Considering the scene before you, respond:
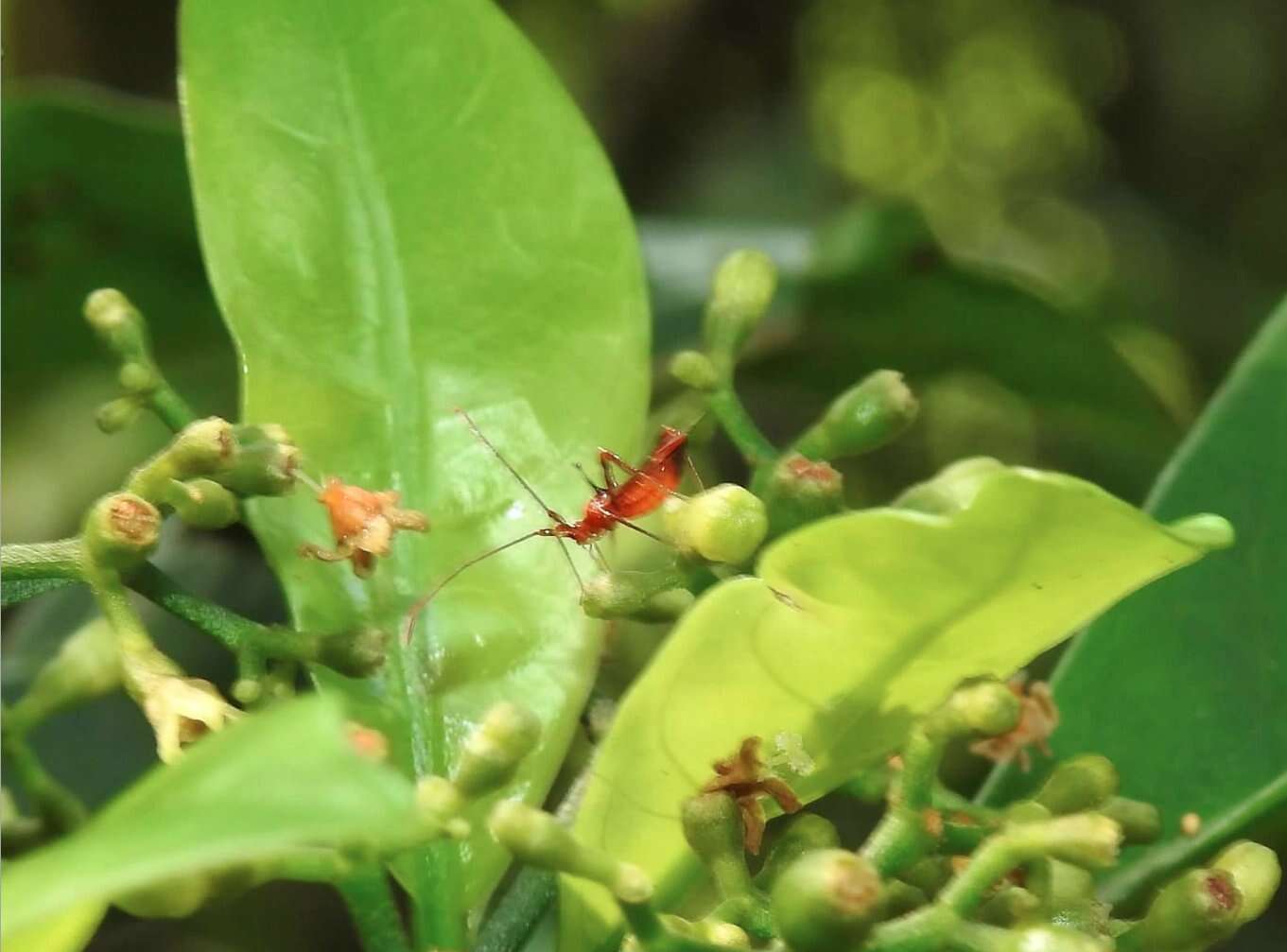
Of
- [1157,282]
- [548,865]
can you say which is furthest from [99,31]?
[1157,282]

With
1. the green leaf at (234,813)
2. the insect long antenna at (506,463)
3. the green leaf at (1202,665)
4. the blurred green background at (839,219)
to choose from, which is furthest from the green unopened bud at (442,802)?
the blurred green background at (839,219)

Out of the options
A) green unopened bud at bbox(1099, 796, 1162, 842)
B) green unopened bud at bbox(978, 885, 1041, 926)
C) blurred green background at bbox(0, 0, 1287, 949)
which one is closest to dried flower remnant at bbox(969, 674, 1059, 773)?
green unopened bud at bbox(1099, 796, 1162, 842)

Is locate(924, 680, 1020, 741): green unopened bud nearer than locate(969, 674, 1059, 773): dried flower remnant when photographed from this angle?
Yes

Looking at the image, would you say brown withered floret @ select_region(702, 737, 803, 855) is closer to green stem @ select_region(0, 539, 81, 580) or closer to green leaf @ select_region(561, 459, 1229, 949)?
green leaf @ select_region(561, 459, 1229, 949)

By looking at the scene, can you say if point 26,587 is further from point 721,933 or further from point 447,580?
point 721,933

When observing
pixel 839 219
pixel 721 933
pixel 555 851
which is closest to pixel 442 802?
pixel 555 851

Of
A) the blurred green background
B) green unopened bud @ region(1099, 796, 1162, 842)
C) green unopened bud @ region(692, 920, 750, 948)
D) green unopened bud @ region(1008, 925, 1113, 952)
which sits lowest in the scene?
the blurred green background

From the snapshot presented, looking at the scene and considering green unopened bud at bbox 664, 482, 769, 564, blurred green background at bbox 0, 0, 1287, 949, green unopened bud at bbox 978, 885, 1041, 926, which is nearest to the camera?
green unopened bud at bbox 978, 885, 1041, 926
